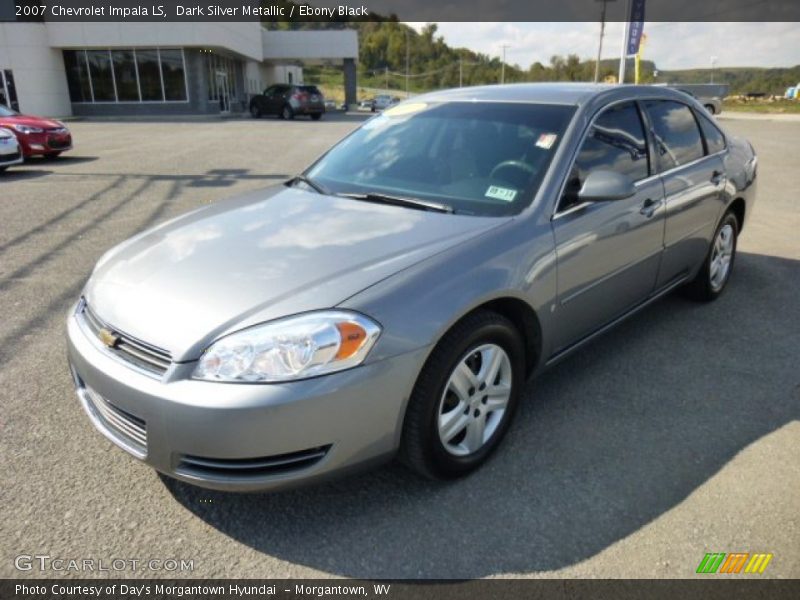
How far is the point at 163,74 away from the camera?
1192 inches

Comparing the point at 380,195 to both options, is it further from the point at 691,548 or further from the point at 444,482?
the point at 691,548

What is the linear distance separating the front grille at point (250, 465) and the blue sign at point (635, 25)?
29680mm

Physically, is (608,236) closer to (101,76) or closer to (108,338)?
(108,338)

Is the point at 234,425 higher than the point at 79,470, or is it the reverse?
the point at 234,425

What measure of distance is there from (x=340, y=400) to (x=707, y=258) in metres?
3.48

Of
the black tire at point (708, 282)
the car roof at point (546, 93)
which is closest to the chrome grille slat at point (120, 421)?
the car roof at point (546, 93)

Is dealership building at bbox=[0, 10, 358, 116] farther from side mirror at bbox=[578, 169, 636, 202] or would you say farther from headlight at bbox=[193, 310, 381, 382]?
headlight at bbox=[193, 310, 381, 382]

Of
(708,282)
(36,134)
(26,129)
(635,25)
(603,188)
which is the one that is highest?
(635,25)

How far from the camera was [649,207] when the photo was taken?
358 cm

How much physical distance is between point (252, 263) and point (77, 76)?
33.5 metres

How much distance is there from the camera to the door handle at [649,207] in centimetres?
353

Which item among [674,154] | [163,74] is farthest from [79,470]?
[163,74]

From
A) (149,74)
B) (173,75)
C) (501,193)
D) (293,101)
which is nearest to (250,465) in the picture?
(501,193)

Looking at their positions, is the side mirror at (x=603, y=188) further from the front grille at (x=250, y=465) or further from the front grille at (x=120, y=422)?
the front grille at (x=120, y=422)
